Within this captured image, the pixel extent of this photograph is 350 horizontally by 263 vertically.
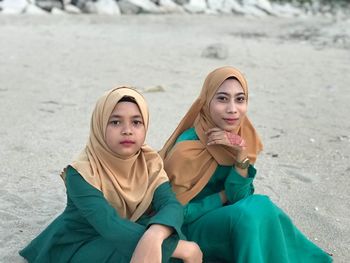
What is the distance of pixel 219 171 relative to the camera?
11.5 feet

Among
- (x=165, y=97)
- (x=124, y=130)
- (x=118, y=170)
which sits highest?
(x=124, y=130)

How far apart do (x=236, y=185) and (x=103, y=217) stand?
823 millimetres

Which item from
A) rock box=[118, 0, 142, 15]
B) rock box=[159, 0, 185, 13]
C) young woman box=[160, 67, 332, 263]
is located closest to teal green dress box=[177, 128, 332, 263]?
young woman box=[160, 67, 332, 263]

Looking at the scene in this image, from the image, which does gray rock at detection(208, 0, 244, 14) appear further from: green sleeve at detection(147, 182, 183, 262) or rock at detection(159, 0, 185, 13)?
green sleeve at detection(147, 182, 183, 262)

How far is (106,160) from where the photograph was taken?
3070 millimetres

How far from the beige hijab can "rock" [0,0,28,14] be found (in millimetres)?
11818

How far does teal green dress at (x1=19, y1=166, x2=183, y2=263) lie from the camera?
9.52 feet

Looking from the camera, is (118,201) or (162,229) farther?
(118,201)

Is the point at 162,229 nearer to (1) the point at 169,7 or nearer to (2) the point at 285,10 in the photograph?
(1) the point at 169,7

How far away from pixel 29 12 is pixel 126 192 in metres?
12.2

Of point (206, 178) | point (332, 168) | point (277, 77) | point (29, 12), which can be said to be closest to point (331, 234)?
point (206, 178)

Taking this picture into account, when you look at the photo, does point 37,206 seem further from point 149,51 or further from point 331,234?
point 149,51

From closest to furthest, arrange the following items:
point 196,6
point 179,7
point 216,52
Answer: point 216,52
point 179,7
point 196,6

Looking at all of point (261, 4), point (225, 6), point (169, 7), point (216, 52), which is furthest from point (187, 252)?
point (261, 4)
